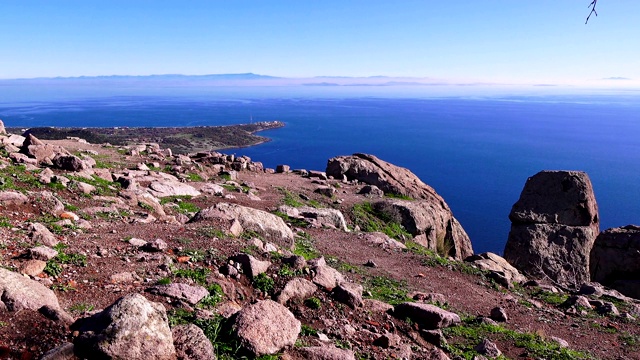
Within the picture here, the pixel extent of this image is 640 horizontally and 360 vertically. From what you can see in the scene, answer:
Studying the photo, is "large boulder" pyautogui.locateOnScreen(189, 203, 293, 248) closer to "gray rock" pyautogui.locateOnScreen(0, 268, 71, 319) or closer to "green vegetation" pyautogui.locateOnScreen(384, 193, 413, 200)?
"gray rock" pyautogui.locateOnScreen(0, 268, 71, 319)

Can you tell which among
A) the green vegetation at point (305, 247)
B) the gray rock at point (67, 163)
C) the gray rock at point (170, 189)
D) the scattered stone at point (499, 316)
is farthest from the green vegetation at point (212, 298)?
the gray rock at point (67, 163)

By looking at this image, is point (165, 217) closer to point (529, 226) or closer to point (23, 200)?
point (23, 200)

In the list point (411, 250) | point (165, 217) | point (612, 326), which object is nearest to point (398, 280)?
point (411, 250)

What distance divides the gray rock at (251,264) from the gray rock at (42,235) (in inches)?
162

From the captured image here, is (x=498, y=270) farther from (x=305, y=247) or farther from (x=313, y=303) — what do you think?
(x=313, y=303)

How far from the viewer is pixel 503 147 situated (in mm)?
150125

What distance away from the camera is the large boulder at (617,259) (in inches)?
935

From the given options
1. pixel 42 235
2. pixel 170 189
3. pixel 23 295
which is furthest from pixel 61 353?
pixel 170 189

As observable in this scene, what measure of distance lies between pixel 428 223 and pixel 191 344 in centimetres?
2310

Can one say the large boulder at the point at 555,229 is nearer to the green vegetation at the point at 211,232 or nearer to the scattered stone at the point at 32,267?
the green vegetation at the point at 211,232

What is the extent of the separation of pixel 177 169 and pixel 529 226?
70.1 ft

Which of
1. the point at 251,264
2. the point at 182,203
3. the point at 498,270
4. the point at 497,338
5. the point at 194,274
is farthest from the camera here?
the point at 498,270

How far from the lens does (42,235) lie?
10.3 metres

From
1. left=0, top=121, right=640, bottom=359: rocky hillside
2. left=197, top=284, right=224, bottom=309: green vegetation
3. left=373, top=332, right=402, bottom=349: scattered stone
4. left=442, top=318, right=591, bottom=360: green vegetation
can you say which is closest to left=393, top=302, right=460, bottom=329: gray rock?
left=0, top=121, right=640, bottom=359: rocky hillside
